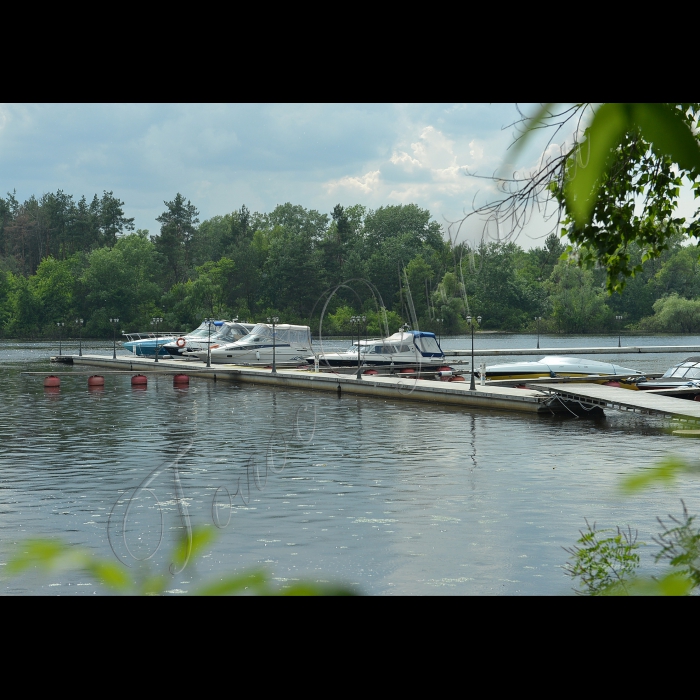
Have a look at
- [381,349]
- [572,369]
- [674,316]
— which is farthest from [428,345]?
[674,316]

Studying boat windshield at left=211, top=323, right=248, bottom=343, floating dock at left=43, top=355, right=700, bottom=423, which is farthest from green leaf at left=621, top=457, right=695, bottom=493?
boat windshield at left=211, top=323, right=248, bottom=343

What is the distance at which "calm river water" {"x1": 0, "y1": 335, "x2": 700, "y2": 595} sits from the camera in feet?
39.9

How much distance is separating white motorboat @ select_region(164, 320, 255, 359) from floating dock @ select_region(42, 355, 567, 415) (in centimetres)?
196

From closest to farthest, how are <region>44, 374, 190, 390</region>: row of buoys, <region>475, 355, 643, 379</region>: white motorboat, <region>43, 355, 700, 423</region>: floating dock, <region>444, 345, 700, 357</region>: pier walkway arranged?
<region>43, 355, 700, 423</region>: floating dock → <region>475, 355, 643, 379</region>: white motorboat → <region>44, 374, 190, 390</region>: row of buoys → <region>444, 345, 700, 357</region>: pier walkway

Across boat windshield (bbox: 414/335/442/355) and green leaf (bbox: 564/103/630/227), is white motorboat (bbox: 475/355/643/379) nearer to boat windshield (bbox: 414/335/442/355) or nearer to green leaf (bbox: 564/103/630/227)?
boat windshield (bbox: 414/335/442/355)

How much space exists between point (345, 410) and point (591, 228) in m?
27.7

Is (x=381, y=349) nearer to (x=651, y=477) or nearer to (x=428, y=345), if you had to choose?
(x=428, y=345)

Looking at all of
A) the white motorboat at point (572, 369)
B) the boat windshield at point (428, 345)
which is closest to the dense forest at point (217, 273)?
the boat windshield at point (428, 345)

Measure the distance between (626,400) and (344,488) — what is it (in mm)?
11977

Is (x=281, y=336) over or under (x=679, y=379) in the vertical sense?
over

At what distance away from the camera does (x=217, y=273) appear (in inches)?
3971
